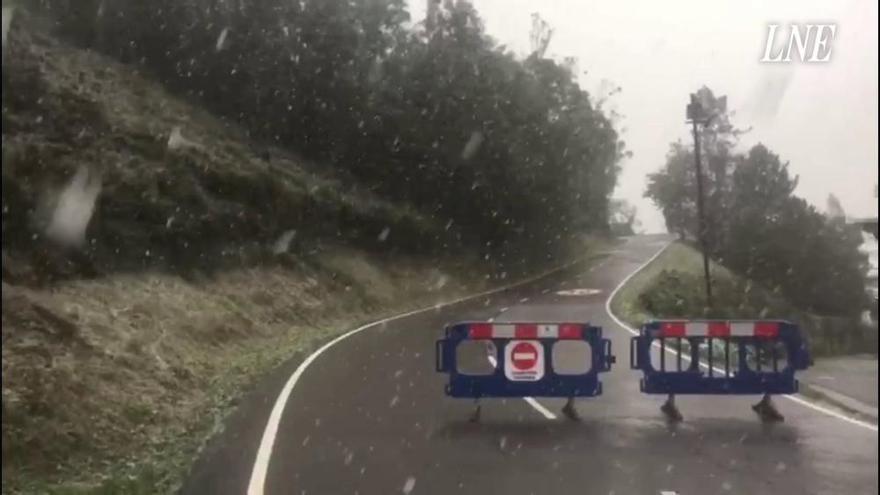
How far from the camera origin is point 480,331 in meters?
11.1

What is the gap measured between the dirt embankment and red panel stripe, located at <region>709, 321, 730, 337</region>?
16.9 ft

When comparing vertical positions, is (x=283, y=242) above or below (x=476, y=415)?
above

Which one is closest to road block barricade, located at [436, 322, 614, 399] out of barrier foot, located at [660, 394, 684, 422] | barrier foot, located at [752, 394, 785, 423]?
barrier foot, located at [660, 394, 684, 422]

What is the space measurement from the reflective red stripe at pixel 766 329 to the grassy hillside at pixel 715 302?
0.12 meters

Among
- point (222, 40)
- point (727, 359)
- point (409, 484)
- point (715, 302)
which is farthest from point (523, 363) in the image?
point (222, 40)

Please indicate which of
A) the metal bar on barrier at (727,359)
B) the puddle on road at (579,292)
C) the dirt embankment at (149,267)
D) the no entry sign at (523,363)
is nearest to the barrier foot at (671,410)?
the metal bar on barrier at (727,359)

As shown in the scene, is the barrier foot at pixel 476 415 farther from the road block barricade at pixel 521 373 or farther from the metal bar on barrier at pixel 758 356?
the metal bar on barrier at pixel 758 356

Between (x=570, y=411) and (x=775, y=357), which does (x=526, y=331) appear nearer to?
(x=570, y=411)

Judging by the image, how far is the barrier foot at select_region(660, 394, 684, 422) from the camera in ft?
36.0

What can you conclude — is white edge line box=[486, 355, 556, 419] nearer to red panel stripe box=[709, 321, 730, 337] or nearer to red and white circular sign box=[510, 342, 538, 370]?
red and white circular sign box=[510, 342, 538, 370]

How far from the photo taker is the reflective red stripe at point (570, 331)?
10789 mm

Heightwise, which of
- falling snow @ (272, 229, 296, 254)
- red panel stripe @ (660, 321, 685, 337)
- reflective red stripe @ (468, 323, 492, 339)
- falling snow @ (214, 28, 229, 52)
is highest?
falling snow @ (214, 28, 229, 52)

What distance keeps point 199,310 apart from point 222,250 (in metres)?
6.13

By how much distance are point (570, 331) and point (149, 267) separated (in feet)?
45.1
